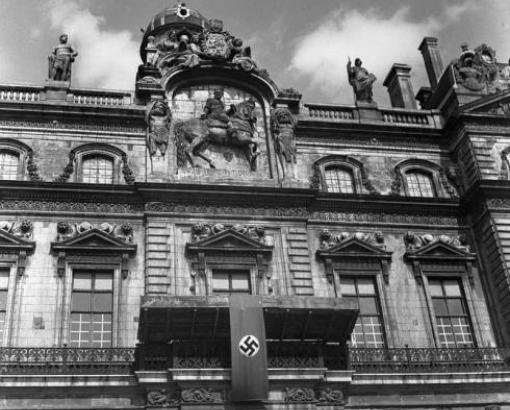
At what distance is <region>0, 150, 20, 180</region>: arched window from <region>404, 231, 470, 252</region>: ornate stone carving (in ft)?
42.9

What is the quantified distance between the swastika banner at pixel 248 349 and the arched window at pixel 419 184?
31.5ft

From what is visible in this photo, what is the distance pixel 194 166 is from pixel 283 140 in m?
3.31

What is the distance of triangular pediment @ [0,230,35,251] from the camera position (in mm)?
22953

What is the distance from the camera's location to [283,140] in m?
26.9

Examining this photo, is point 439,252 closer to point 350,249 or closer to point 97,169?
point 350,249

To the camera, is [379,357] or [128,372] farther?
[379,357]

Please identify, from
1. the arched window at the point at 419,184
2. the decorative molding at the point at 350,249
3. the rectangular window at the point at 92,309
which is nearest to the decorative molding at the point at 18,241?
the rectangular window at the point at 92,309

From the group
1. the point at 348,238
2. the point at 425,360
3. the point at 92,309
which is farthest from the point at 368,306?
the point at 92,309

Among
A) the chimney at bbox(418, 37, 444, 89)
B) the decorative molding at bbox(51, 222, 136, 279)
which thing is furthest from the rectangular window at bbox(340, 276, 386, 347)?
the chimney at bbox(418, 37, 444, 89)

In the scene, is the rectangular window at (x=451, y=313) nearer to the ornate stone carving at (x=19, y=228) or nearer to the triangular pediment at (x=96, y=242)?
the triangular pediment at (x=96, y=242)

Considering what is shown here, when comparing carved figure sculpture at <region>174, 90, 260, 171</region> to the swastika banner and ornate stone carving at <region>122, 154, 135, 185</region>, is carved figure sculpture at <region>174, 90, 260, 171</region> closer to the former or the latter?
ornate stone carving at <region>122, 154, 135, 185</region>

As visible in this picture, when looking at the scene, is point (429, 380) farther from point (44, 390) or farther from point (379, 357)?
point (44, 390)

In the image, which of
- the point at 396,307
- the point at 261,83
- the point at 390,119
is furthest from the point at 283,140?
the point at 396,307

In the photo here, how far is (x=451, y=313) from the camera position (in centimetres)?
2475
